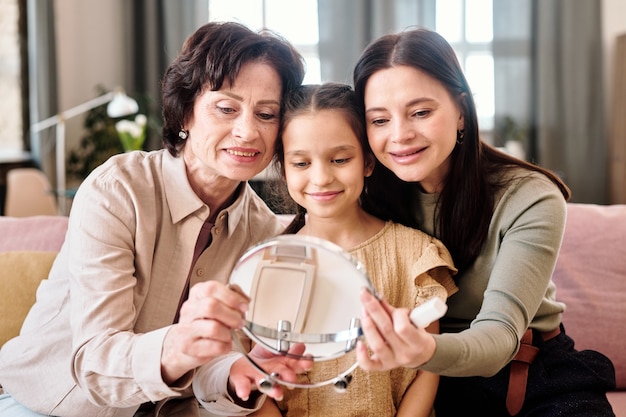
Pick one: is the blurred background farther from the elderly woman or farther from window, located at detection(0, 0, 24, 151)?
the elderly woman

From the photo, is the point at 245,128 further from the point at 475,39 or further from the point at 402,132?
the point at 475,39

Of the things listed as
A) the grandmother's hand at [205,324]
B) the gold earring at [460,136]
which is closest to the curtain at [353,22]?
the gold earring at [460,136]

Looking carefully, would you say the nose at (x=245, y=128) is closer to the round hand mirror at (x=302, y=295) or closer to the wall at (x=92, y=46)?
the round hand mirror at (x=302, y=295)

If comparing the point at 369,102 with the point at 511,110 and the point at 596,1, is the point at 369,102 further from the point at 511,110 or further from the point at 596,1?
the point at 596,1

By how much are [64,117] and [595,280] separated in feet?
12.1

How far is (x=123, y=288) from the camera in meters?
1.32

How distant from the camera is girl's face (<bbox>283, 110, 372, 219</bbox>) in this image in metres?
1.40

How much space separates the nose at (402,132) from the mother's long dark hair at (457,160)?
114 mm

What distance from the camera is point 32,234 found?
1.98 meters

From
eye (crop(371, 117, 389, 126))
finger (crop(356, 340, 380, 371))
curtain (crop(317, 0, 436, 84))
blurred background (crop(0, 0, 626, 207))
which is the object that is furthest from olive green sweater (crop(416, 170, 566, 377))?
curtain (crop(317, 0, 436, 84))

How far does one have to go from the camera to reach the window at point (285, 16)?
5773mm

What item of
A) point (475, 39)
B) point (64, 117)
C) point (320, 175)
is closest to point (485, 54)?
point (475, 39)

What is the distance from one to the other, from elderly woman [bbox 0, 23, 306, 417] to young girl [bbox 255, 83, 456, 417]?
0.07 meters

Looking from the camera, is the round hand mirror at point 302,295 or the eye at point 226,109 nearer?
the round hand mirror at point 302,295
